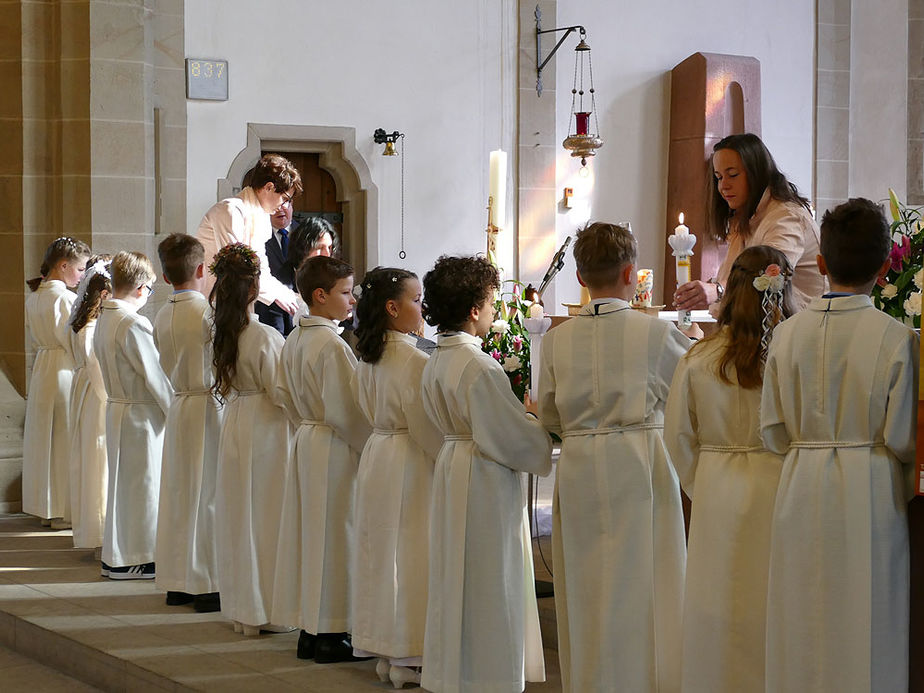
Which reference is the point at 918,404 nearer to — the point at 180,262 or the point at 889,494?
the point at 889,494

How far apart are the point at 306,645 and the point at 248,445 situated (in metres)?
0.85

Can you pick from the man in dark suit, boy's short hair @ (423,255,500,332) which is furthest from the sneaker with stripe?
boy's short hair @ (423,255,500,332)

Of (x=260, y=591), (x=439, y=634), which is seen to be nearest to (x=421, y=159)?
(x=260, y=591)

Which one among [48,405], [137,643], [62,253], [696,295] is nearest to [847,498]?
[696,295]

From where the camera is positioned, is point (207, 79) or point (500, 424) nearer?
point (500, 424)

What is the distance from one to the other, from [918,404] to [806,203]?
1.39 metres

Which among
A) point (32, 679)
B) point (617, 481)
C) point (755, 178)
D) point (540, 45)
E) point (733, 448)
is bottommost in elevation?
point (32, 679)

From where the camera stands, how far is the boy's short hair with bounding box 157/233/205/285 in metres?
5.46

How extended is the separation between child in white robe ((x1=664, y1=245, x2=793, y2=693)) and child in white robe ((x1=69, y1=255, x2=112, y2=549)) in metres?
3.98

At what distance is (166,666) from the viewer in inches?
182

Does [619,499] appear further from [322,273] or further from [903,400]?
[322,273]

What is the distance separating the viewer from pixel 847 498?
3.05 m

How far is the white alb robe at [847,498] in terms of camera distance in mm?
3037

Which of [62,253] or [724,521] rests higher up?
[62,253]
